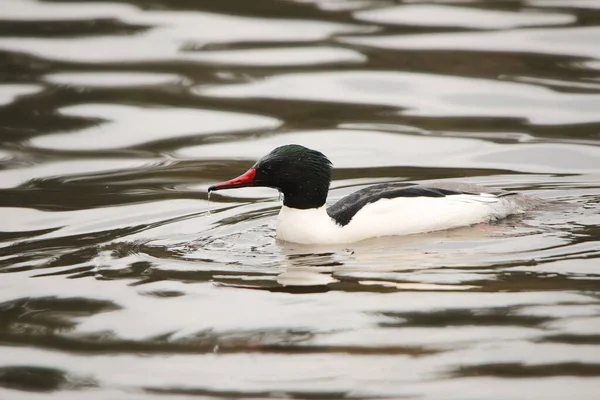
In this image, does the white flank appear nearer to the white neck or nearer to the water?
the white neck

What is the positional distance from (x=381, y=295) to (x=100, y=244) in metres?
2.71

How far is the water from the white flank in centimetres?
12

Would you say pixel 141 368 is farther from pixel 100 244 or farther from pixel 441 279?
pixel 100 244

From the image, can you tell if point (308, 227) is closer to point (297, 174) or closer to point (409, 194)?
point (297, 174)

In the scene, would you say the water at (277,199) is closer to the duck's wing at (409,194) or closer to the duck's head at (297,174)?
the duck's wing at (409,194)

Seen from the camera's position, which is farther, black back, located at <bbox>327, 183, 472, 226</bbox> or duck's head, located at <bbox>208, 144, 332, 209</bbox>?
duck's head, located at <bbox>208, 144, 332, 209</bbox>

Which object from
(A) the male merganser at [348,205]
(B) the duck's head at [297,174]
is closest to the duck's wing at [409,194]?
(A) the male merganser at [348,205]

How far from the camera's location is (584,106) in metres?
12.4

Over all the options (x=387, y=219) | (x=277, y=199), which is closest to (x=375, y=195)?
(x=387, y=219)

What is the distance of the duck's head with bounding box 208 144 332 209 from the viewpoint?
29.1ft

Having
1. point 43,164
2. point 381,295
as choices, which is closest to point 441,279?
point 381,295

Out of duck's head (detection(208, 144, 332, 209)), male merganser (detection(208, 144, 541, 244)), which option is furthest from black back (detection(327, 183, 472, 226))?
duck's head (detection(208, 144, 332, 209))

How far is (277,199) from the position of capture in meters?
10.3

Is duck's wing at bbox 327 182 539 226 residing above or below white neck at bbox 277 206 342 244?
above
